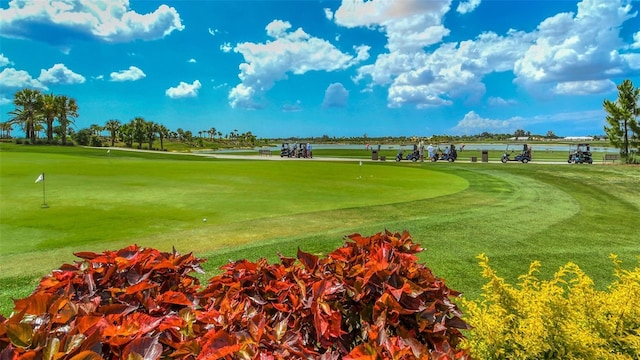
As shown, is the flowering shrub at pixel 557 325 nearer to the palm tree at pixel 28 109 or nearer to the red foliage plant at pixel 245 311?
the red foliage plant at pixel 245 311

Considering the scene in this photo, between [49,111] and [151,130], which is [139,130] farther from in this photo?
[49,111]

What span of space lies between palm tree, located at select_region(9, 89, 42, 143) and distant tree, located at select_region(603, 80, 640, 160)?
9003 centimetres

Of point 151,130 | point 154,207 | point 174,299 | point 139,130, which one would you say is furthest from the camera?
point 151,130

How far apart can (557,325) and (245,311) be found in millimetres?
1979

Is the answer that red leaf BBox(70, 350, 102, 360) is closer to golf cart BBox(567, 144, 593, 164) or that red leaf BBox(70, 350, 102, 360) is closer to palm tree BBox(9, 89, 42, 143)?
golf cart BBox(567, 144, 593, 164)

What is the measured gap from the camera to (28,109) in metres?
75.3

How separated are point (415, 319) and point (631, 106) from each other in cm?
3692

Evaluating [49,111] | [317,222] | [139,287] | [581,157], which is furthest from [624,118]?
[49,111]

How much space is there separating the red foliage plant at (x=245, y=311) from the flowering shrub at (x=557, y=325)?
633 mm

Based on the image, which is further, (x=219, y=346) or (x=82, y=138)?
(x=82, y=138)

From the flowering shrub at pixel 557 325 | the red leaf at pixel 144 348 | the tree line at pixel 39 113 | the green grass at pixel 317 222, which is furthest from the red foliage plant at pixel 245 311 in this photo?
the tree line at pixel 39 113

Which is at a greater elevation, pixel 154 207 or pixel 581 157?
pixel 581 157

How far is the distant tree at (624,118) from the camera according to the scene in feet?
95.5

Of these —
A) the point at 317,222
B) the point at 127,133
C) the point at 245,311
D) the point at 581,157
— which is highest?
the point at 127,133
